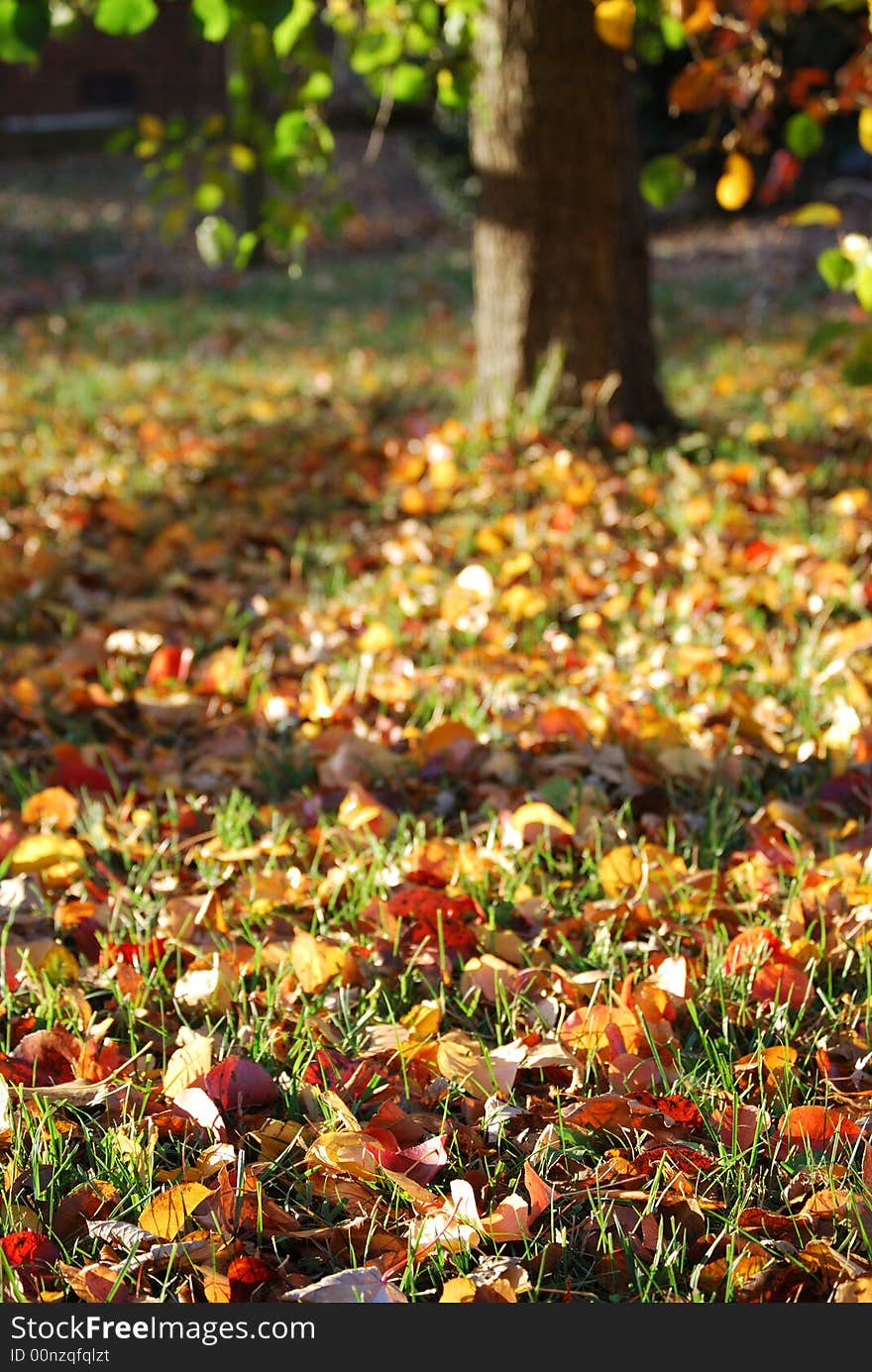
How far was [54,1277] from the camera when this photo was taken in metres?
1.55

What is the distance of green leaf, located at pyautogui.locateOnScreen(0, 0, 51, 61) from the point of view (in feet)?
8.57

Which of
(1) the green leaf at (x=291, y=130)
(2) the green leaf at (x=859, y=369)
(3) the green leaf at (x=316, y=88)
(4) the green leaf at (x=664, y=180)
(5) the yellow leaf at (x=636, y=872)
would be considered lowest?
(5) the yellow leaf at (x=636, y=872)

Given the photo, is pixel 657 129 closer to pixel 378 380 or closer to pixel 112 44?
pixel 378 380

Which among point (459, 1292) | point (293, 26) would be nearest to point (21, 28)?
point (293, 26)

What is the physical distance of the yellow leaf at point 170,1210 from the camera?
5.20 feet

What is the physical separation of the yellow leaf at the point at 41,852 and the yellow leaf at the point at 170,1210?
0.90 m

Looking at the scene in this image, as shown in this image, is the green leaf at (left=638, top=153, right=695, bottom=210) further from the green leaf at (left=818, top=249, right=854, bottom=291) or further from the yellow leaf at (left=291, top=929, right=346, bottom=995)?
the yellow leaf at (left=291, top=929, right=346, bottom=995)

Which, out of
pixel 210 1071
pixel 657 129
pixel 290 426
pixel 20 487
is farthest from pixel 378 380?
pixel 657 129

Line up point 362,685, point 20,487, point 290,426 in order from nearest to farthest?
point 362,685 → point 20,487 → point 290,426

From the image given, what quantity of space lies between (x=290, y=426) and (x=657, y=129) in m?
7.70

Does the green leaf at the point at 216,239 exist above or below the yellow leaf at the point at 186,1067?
above

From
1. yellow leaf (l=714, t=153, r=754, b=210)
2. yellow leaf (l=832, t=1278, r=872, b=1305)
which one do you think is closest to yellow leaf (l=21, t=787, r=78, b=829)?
yellow leaf (l=832, t=1278, r=872, b=1305)

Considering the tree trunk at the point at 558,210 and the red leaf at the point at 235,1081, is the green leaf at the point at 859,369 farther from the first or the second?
the tree trunk at the point at 558,210

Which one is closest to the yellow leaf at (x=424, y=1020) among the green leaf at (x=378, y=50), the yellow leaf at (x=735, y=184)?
the yellow leaf at (x=735, y=184)
